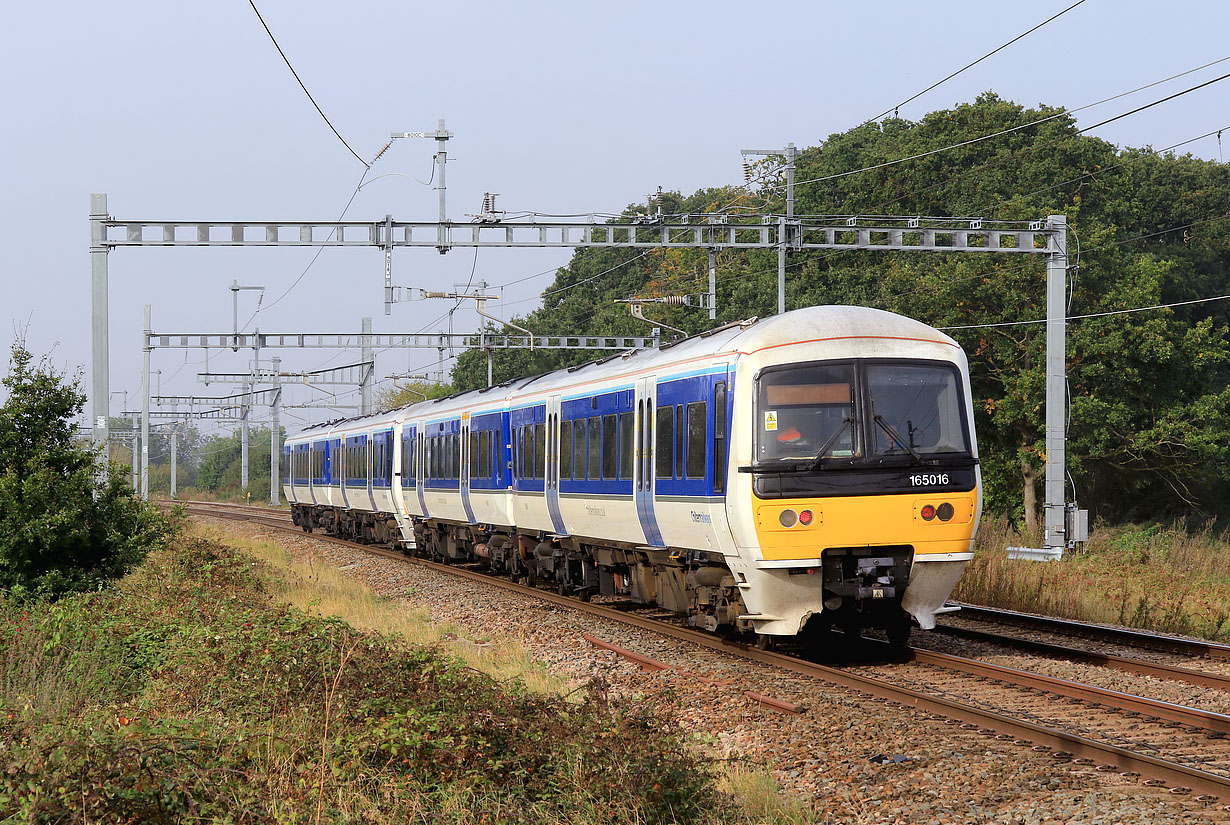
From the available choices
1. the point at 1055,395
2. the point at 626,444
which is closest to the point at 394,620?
the point at 626,444

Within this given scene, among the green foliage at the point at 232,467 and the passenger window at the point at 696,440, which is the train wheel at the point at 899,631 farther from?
the green foliage at the point at 232,467

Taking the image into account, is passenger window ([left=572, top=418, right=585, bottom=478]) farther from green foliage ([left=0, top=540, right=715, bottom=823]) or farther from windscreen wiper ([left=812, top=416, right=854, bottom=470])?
green foliage ([left=0, top=540, right=715, bottom=823])

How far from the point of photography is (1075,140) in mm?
49062

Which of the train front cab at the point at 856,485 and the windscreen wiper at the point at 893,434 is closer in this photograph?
the train front cab at the point at 856,485

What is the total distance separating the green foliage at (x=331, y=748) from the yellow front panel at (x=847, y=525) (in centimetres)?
333

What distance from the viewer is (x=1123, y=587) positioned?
717 inches

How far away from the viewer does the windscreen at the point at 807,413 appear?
12.0m

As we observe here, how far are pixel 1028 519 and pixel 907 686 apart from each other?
27126 millimetres

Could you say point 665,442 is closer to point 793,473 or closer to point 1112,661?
point 793,473

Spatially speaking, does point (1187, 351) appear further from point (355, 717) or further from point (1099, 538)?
point (355, 717)

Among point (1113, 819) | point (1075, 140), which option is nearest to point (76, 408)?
point (1113, 819)

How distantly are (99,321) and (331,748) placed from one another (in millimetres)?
18245

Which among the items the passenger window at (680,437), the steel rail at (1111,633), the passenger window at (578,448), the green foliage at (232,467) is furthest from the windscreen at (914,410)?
the green foliage at (232,467)

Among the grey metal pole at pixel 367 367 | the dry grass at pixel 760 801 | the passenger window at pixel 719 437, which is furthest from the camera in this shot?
the grey metal pole at pixel 367 367
